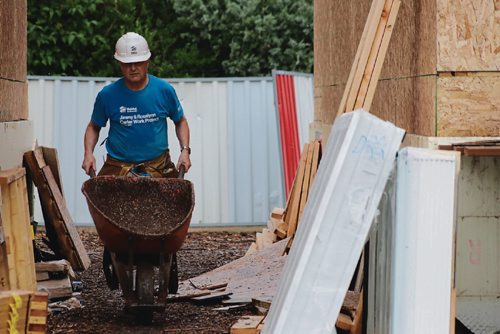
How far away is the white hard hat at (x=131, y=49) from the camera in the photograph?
33.2ft

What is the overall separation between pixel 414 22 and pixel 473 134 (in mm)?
1056

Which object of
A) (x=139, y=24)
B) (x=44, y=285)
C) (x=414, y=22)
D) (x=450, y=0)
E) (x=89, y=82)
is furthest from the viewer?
(x=139, y=24)

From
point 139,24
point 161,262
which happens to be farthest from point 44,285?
point 139,24

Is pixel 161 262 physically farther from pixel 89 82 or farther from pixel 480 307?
pixel 89 82

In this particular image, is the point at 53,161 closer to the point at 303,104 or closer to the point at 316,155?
the point at 316,155

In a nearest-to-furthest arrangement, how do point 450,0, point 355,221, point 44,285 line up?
point 355,221 < point 450,0 < point 44,285

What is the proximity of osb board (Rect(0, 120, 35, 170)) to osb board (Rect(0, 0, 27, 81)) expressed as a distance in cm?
46

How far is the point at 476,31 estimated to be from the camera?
8.05 m

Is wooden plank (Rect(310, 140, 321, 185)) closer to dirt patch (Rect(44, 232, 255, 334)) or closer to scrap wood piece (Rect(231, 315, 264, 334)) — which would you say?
dirt patch (Rect(44, 232, 255, 334))

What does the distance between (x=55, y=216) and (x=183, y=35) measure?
17064 millimetres

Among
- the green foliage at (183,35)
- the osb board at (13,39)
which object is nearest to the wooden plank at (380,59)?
the osb board at (13,39)

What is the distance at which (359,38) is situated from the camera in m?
11.4

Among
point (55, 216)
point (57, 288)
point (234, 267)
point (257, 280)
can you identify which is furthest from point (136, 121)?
Answer: point (234, 267)

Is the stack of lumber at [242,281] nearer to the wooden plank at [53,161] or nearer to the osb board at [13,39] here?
the wooden plank at [53,161]
